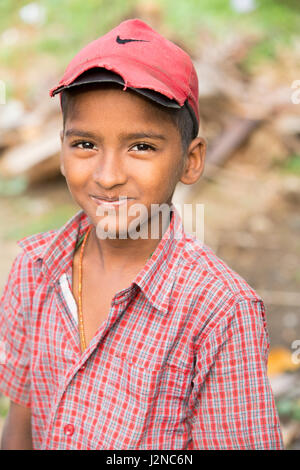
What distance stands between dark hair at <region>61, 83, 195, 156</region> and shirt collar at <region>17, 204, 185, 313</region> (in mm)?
222

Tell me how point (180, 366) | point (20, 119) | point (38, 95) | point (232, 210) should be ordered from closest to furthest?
point (180, 366), point (232, 210), point (20, 119), point (38, 95)

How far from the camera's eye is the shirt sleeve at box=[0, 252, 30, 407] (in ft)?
4.92

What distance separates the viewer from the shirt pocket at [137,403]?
1.33 metres

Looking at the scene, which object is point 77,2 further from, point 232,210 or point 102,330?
point 102,330

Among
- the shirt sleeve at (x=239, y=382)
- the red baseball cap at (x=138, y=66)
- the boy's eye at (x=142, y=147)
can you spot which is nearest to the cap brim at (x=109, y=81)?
the red baseball cap at (x=138, y=66)

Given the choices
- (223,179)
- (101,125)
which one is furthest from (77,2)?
(101,125)

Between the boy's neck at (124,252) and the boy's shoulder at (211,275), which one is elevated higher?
the boy's neck at (124,252)

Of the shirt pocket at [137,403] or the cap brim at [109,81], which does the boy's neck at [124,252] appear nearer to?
the shirt pocket at [137,403]

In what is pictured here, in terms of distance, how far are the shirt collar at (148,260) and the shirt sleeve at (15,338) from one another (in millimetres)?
80

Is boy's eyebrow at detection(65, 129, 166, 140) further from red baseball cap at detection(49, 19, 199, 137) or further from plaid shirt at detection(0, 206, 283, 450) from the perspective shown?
plaid shirt at detection(0, 206, 283, 450)

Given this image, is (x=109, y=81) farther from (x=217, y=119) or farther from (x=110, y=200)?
(x=217, y=119)

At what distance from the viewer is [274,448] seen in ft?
4.39
